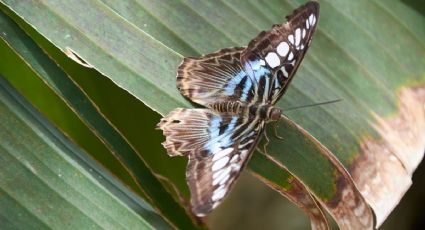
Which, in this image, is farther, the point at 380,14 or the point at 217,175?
the point at 380,14

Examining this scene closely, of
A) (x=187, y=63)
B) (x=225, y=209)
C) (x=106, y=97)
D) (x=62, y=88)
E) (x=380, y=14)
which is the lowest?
(x=225, y=209)

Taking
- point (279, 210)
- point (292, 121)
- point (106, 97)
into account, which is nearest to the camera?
point (292, 121)

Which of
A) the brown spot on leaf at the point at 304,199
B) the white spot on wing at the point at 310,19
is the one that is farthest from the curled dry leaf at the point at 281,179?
the white spot on wing at the point at 310,19

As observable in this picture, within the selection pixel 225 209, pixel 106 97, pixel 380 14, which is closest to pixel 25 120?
pixel 106 97

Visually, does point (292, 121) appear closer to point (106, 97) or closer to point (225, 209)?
point (106, 97)

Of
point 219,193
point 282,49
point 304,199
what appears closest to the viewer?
point 219,193

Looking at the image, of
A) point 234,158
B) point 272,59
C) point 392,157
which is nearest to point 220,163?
point 234,158

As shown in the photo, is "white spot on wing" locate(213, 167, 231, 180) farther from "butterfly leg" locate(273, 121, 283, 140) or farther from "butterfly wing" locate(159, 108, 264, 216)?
"butterfly leg" locate(273, 121, 283, 140)

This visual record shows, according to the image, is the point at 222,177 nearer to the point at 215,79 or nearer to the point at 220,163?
the point at 220,163
